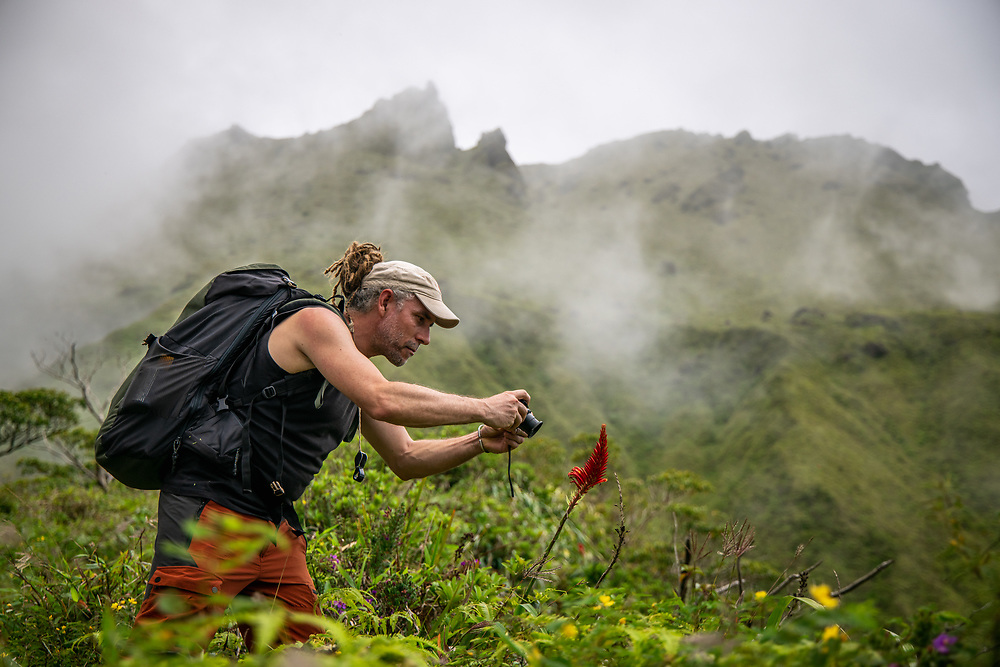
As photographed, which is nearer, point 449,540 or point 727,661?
point 727,661

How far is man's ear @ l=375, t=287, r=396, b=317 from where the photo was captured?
7.82 feet

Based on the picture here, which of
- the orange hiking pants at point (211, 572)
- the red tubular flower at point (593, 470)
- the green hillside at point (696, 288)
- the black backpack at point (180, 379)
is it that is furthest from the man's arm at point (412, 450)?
the green hillside at point (696, 288)

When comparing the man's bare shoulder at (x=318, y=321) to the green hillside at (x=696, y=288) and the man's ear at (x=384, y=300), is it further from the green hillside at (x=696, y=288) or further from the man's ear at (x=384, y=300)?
the green hillside at (x=696, y=288)

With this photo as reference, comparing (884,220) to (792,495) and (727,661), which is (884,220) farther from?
(727,661)

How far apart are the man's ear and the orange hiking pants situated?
97 cm

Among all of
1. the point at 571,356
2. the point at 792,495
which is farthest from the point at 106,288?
the point at 792,495

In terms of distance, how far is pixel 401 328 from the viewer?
2402 mm

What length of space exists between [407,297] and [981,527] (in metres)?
2.05

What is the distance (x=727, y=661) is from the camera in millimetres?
931

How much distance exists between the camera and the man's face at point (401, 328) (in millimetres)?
2398

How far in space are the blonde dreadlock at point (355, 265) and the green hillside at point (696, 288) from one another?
40166mm

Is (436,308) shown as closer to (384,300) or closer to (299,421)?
(384,300)

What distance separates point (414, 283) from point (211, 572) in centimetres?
135

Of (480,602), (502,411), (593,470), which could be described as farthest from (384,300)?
(480,602)
